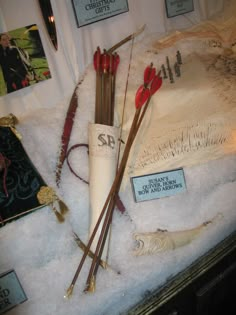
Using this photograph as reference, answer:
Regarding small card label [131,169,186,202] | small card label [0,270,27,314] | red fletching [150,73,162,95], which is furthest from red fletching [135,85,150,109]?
small card label [0,270,27,314]

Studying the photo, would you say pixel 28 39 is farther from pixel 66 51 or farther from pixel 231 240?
pixel 231 240

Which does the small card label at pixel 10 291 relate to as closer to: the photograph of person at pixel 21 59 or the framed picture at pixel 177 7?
the photograph of person at pixel 21 59

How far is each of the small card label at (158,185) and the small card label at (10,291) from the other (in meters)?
0.33

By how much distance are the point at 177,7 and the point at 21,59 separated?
48 cm

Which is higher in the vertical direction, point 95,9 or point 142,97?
point 95,9

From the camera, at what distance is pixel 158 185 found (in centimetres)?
80

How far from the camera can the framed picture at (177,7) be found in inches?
35.4

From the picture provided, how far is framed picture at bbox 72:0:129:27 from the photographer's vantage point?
76 centimetres

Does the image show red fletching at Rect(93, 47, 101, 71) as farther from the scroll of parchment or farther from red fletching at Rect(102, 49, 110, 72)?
the scroll of parchment

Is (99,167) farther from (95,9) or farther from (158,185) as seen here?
(95,9)

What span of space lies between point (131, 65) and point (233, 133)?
34 centimetres

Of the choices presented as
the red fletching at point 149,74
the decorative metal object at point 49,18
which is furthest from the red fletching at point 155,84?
the decorative metal object at point 49,18

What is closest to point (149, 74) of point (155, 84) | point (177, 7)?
point (155, 84)

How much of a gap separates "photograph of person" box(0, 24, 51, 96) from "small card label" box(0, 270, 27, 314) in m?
0.39
